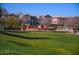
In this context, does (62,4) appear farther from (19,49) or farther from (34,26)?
(19,49)

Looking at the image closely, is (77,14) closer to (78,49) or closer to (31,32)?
(78,49)

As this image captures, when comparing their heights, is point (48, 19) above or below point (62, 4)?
below

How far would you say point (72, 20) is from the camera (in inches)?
89.0

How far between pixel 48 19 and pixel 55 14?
10 cm

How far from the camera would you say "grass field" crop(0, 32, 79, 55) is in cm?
222

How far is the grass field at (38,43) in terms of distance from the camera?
222 cm

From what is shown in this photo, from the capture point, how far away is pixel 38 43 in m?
2.24

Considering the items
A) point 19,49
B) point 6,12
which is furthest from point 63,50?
point 6,12

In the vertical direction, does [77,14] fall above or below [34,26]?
above
